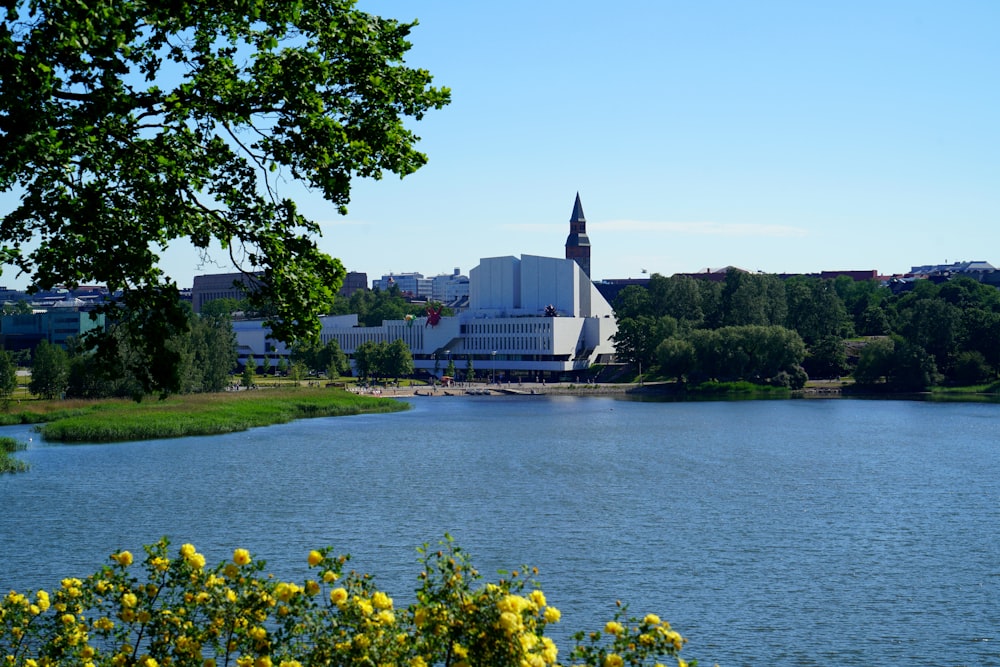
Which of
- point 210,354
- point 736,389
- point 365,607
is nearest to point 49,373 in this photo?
point 210,354

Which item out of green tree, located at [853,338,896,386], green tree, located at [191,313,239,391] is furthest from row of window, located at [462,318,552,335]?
green tree, located at [191,313,239,391]

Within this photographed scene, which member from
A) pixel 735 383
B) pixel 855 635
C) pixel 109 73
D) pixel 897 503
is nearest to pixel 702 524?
pixel 897 503

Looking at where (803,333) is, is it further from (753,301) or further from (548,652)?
(548,652)

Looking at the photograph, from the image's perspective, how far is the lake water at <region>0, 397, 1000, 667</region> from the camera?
22031 mm

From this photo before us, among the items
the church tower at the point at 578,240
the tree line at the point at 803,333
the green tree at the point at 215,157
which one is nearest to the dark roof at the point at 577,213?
the church tower at the point at 578,240

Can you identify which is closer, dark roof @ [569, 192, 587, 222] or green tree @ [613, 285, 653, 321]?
green tree @ [613, 285, 653, 321]

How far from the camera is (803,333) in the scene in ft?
407

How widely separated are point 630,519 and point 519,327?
98801mm

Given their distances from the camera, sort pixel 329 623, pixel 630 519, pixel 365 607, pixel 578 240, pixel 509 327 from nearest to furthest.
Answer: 1. pixel 365 607
2. pixel 329 623
3. pixel 630 519
4. pixel 509 327
5. pixel 578 240

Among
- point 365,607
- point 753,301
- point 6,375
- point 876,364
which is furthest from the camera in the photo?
point 753,301

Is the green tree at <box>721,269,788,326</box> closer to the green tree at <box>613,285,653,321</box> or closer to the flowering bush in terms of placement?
the green tree at <box>613,285,653,321</box>

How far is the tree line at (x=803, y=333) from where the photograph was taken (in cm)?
A: 10150

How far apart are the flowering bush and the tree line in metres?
98.7

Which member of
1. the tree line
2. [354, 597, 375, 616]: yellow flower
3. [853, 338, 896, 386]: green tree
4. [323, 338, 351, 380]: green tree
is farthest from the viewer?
[323, 338, 351, 380]: green tree
